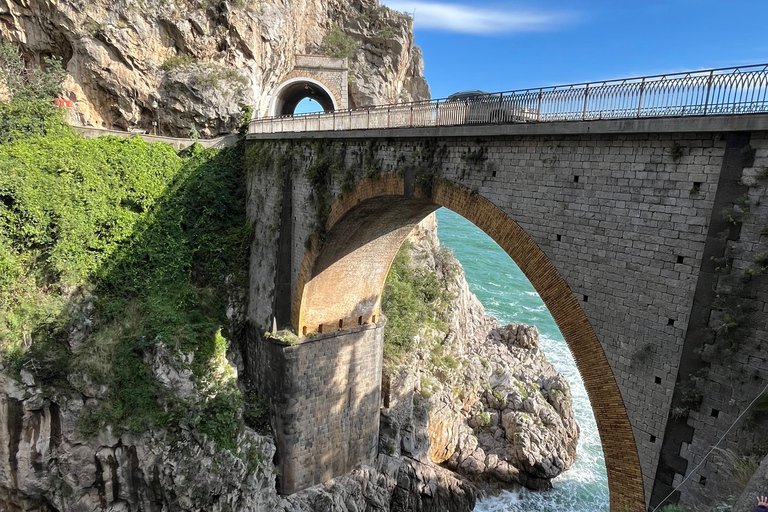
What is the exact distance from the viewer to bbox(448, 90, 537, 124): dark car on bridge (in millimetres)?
7760

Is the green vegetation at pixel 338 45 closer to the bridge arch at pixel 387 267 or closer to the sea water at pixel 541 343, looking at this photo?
the bridge arch at pixel 387 267

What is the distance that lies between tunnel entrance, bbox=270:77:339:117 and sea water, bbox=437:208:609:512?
16616mm

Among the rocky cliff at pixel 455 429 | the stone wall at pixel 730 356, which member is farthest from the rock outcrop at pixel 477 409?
the stone wall at pixel 730 356

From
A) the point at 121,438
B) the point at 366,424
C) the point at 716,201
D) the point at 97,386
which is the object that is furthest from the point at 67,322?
the point at 716,201

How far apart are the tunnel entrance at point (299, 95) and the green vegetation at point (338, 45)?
2315mm

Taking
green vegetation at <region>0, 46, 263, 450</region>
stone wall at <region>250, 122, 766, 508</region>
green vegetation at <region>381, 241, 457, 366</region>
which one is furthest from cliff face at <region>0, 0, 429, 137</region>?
stone wall at <region>250, 122, 766, 508</region>

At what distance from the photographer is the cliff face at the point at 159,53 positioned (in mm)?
19000

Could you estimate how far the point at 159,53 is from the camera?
20.3 m

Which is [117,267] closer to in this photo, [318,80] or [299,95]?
[318,80]

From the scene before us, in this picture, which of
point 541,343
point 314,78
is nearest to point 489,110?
point 314,78

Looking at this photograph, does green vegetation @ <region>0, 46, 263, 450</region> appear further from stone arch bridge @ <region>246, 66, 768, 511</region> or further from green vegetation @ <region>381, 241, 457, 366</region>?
green vegetation @ <region>381, 241, 457, 366</region>

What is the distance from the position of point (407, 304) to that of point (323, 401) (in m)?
5.86

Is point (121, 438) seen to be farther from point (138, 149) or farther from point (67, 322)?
point (138, 149)

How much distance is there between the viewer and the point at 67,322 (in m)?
12.9
